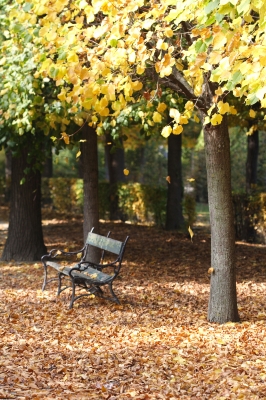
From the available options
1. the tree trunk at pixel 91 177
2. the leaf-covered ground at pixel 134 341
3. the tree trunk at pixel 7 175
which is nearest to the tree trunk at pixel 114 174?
the tree trunk at pixel 7 175

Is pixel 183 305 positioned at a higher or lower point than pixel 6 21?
lower

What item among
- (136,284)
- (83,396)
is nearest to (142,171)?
(136,284)

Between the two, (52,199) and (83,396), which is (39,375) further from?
(52,199)

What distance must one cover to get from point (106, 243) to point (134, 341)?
230 centimetres

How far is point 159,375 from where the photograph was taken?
18.0 ft

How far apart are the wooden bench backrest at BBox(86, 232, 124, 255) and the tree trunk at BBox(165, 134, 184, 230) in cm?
666

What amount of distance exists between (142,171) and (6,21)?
2056 centimetres

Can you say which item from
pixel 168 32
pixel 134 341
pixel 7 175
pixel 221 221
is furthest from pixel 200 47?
pixel 7 175

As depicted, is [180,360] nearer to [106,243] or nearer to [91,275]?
[91,275]

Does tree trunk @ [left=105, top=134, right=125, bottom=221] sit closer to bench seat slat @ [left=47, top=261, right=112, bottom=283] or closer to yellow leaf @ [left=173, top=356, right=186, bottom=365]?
bench seat slat @ [left=47, top=261, right=112, bottom=283]

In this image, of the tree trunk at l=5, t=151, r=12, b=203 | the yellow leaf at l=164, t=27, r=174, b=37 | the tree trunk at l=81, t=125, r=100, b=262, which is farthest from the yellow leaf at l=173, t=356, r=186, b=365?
the tree trunk at l=5, t=151, r=12, b=203

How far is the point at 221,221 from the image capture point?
7.03 m

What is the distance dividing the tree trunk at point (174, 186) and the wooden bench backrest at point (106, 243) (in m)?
6.66

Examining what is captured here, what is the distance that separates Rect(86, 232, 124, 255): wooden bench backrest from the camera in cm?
827
